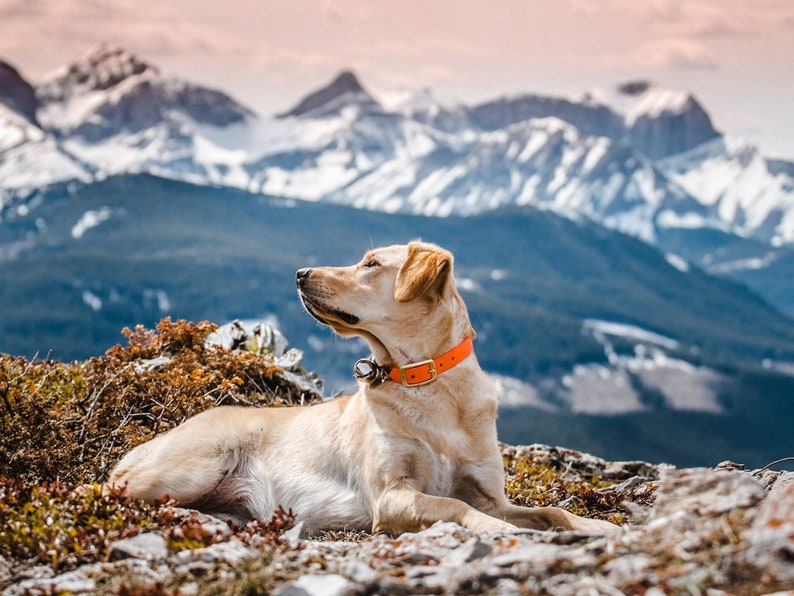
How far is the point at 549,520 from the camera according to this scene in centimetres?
843

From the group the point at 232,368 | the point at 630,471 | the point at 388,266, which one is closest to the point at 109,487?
the point at 388,266

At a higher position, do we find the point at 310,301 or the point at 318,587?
the point at 310,301

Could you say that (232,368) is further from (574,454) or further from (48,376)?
(574,454)

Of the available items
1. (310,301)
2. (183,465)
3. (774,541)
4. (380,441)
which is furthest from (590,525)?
(183,465)

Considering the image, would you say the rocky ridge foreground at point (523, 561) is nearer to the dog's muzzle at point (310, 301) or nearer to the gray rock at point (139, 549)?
the gray rock at point (139, 549)

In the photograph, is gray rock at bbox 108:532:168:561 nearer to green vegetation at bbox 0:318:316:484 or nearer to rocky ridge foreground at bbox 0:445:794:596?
rocky ridge foreground at bbox 0:445:794:596

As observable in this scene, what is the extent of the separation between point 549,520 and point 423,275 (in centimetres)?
258

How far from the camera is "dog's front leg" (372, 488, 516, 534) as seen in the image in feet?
25.5

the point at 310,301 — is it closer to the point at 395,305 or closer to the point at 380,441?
the point at 395,305

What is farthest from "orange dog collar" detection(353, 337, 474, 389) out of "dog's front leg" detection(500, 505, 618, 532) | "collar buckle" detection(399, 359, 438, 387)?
"dog's front leg" detection(500, 505, 618, 532)

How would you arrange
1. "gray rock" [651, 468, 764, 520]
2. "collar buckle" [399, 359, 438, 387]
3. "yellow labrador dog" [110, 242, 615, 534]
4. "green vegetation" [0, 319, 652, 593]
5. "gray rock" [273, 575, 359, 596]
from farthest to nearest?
Answer: "collar buckle" [399, 359, 438, 387], "yellow labrador dog" [110, 242, 615, 534], "green vegetation" [0, 319, 652, 593], "gray rock" [651, 468, 764, 520], "gray rock" [273, 575, 359, 596]

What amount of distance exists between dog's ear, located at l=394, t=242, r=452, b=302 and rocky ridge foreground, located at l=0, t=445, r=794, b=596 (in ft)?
8.04

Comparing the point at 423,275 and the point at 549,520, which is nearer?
the point at 549,520

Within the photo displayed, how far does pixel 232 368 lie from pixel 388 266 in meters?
5.32
